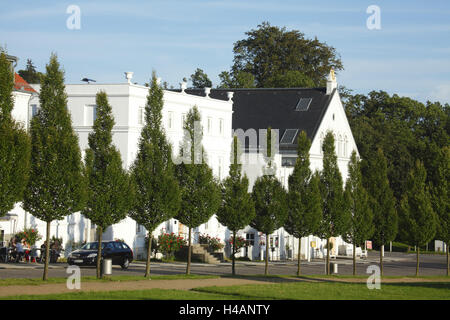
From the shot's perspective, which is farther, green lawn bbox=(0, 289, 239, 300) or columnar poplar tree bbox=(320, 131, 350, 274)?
columnar poplar tree bbox=(320, 131, 350, 274)

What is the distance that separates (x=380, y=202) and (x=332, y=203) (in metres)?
5.05

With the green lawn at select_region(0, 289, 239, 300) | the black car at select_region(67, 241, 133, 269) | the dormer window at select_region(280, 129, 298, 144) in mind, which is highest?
the dormer window at select_region(280, 129, 298, 144)

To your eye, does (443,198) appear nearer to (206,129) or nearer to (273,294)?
(206,129)

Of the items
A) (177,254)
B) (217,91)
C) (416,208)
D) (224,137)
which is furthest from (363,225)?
(217,91)

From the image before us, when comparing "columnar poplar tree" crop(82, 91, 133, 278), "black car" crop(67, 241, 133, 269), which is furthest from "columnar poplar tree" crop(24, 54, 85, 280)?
"black car" crop(67, 241, 133, 269)

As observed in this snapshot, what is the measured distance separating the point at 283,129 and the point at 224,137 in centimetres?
1351

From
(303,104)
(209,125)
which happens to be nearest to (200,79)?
(303,104)

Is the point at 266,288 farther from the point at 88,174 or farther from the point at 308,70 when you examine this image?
the point at 308,70

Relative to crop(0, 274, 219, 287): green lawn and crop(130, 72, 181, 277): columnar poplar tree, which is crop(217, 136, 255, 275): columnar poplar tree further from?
crop(130, 72, 181, 277): columnar poplar tree

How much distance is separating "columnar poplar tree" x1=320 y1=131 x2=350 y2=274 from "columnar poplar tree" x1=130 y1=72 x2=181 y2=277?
39.5 feet

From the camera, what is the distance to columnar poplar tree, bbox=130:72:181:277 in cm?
3888

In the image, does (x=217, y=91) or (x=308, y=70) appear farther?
(x=308, y=70)

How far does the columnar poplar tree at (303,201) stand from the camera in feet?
154
